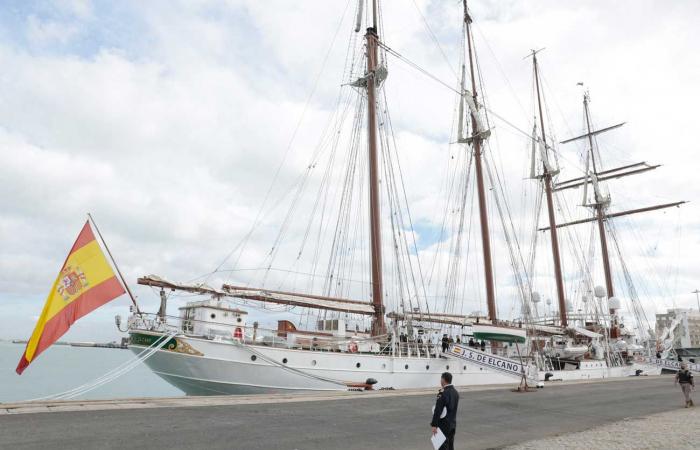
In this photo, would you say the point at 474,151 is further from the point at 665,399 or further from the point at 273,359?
the point at 273,359

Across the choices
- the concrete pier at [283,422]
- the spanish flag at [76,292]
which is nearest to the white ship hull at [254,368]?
the concrete pier at [283,422]

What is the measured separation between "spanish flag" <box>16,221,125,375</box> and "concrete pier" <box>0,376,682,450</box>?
2020 mm

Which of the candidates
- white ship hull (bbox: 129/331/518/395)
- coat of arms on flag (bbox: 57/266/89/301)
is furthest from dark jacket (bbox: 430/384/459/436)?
white ship hull (bbox: 129/331/518/395)

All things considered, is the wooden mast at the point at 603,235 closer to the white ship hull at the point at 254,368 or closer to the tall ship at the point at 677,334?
the tall ship at the point at 677,334

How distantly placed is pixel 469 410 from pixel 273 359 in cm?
801

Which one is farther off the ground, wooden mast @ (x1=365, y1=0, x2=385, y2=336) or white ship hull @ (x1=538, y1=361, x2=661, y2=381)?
wooden mast @ (x1=365, y1=0, x2=385, y2=336)

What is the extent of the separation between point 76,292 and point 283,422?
22.7ft

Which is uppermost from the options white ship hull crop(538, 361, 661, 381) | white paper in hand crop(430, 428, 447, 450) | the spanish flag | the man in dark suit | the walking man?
the spanish flag

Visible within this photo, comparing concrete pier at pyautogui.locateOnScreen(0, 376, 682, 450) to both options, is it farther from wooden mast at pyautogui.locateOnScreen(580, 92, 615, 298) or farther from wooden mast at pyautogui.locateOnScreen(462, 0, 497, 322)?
wooden mast at pyautogui.locateOnScreen(580, 92, 615, 298)

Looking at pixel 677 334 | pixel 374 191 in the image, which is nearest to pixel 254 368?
pixel 374 191

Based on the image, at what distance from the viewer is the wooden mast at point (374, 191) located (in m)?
25.9

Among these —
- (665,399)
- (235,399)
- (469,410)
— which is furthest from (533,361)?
(235,399)

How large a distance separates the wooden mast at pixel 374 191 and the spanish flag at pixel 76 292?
14758mm

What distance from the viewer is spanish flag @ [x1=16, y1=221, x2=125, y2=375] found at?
39.3ft
